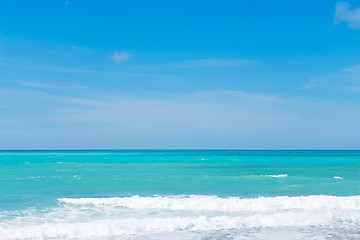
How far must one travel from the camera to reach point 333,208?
1448 cm

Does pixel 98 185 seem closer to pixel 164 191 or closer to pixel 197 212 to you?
pixel 164 191

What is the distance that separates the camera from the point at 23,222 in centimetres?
1218

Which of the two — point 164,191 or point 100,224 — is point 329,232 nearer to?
point 100,224

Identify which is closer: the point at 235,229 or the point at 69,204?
the point at 235,229

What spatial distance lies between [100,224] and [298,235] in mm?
6819

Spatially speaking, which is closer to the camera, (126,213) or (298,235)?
(298,235)

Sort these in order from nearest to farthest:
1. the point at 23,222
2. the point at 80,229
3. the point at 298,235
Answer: the point at 298,235, the point at 80,229, the point at 23,222

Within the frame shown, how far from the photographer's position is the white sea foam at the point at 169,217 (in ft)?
35.9

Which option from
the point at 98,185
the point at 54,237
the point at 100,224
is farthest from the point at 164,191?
the point at 54,237

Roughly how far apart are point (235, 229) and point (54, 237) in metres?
6.12

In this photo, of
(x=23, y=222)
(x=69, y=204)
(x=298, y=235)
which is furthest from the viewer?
(x=69, y=204)

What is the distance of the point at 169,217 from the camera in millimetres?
12992

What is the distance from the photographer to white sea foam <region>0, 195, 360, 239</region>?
1093 centimetres

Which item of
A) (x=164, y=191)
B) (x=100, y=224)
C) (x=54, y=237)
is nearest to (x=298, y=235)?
(x=100, y=224)
